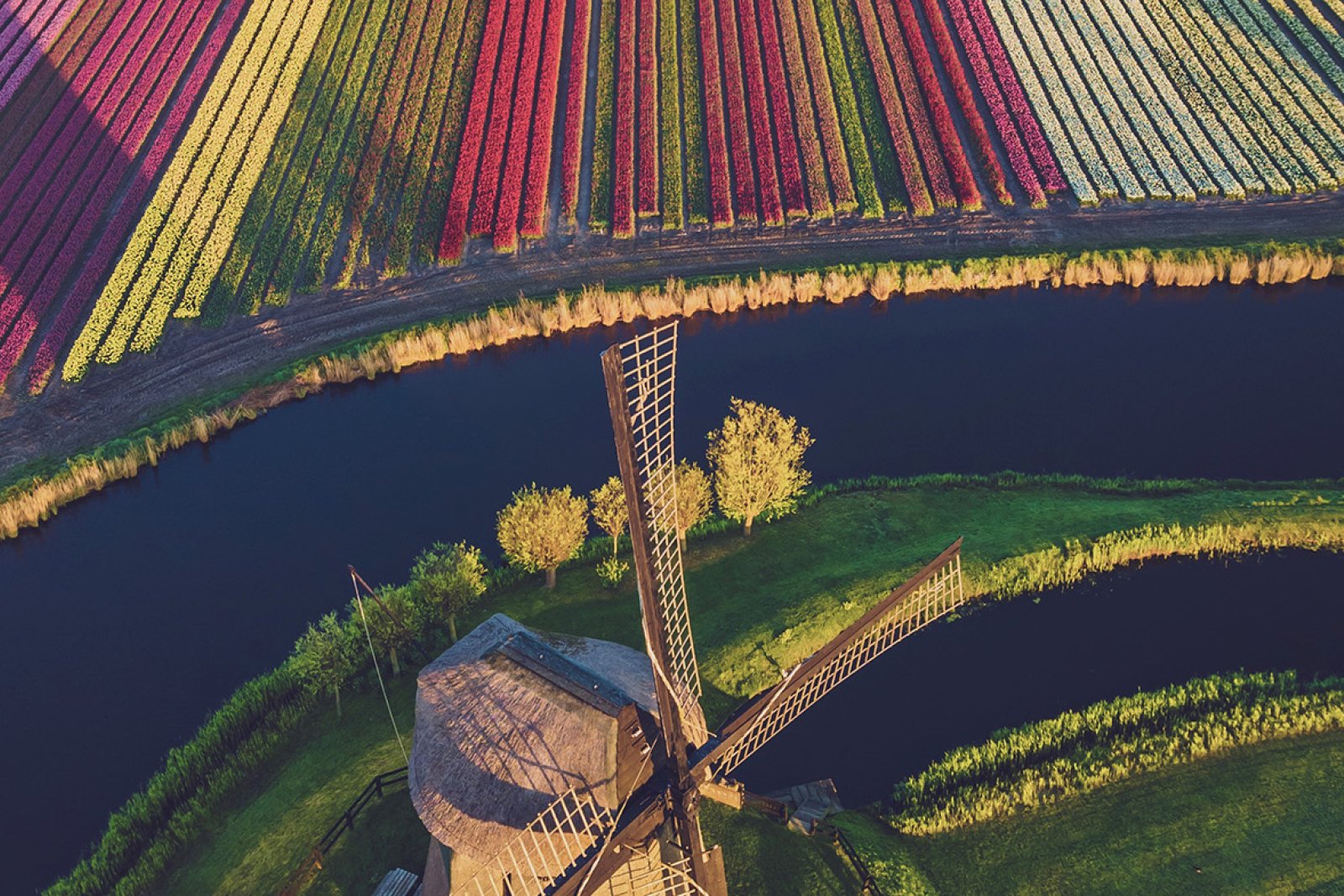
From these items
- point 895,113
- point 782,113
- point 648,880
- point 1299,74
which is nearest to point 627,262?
point 782,113

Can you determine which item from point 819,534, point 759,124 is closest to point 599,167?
point 759,124

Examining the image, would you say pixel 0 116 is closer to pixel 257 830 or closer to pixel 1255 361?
pixel 257 830

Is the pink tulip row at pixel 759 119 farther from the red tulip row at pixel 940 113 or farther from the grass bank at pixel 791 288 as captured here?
the red tulip row at pixel 940 113

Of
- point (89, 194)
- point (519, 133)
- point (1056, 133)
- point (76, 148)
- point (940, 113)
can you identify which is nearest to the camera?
point (89, 194)

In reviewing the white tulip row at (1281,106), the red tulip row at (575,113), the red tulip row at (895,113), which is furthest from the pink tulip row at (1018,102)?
the red tulip row at (575,113)

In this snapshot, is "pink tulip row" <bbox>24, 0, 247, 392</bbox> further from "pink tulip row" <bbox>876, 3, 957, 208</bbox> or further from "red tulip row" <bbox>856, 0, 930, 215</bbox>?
"pink tulip row" <bbox>876, 3, 957, 208</bbox>

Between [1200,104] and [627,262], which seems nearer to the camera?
[627,262]

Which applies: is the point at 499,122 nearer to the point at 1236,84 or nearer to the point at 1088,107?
the point at 1088,107
